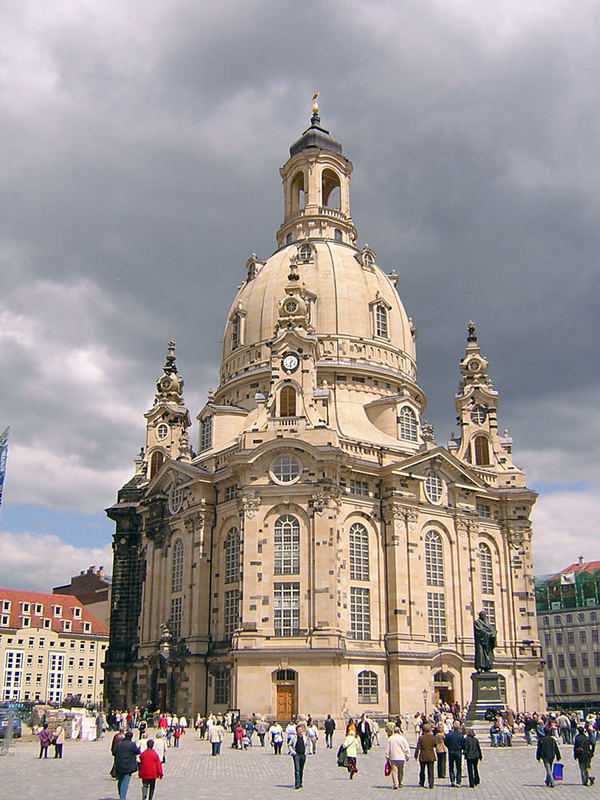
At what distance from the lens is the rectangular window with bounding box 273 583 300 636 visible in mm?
59594

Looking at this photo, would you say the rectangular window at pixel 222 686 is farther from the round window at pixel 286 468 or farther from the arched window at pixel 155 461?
the arched window at pixel 155 461

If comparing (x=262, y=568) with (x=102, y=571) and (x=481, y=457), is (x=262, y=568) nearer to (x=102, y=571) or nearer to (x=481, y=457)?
(x=481, y=457)

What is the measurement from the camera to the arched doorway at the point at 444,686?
63.8 metres

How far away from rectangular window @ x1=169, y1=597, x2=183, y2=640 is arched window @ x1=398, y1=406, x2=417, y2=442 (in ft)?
75.3

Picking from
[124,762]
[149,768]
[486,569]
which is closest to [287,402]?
[486,569]

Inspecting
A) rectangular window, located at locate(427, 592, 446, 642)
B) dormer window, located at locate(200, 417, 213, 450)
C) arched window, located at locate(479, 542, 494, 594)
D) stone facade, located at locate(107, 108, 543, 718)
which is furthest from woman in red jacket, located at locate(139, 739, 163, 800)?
dormer window, located at locate(200, 417, 213, 450)

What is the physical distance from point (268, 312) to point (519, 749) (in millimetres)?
47121

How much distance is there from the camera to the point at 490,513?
73.8m

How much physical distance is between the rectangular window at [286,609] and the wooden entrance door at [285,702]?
3616 millimetres

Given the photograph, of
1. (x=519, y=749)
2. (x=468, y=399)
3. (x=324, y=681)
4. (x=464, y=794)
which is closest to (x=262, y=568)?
(x=324, y=681)

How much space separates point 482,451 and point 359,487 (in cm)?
1832

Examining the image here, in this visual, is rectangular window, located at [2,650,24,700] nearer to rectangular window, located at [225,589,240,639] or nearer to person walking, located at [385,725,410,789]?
rectangular window, located at [225,589,240,639]

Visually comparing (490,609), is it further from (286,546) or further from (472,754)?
(472,754)

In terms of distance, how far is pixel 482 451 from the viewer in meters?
79.3
